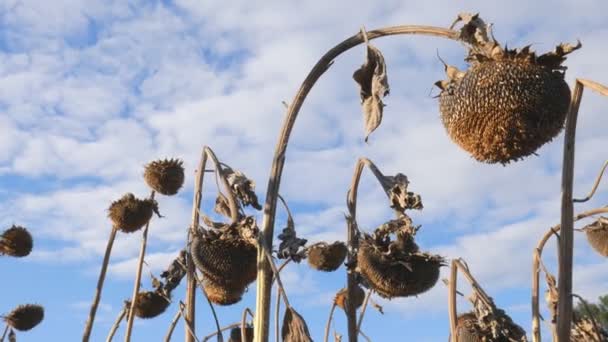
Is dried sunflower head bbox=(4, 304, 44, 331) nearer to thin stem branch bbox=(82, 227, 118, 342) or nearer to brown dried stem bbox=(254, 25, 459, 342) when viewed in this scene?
thin stem branch bbox=(82, 227, 118, 342)

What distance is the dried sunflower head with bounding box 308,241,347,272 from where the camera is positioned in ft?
23.7

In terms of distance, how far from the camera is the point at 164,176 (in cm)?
712

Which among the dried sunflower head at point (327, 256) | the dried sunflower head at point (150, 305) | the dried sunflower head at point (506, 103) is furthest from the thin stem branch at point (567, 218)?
the dried sunflower head at point (150, 305)

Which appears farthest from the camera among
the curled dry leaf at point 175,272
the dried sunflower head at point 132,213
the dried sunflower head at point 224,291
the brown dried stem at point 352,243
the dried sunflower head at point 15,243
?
the dried sunflower head at point 15,243

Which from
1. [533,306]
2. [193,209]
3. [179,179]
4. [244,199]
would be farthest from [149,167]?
[533,306]

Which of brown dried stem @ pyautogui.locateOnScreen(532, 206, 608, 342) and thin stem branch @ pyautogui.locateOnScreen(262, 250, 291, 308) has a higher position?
brown dried stem @ pyautogui.locateOnScreen(532, 206, 608, 342)

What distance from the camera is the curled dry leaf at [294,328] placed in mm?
3268

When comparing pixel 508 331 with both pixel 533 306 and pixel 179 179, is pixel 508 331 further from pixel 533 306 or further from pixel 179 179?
pixel 179 179

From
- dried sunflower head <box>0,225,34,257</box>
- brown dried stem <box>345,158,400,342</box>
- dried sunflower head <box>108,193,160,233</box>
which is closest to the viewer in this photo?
brown dried stem <box>345,158,400,342</box>

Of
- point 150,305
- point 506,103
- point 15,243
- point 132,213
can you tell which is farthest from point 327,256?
point 506,103

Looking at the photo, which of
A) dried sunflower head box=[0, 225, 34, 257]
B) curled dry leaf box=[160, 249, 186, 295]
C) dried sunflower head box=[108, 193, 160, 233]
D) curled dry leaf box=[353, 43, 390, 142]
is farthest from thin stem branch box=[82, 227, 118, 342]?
curled dry leaf box=[353, 43, 390, 142]

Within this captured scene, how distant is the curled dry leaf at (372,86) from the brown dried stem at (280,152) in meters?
0.11

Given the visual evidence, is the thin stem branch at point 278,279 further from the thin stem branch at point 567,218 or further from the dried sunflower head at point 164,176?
the dried sunflower head at point 164,176

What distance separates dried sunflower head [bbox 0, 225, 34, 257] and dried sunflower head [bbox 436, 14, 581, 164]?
677 centimetres
